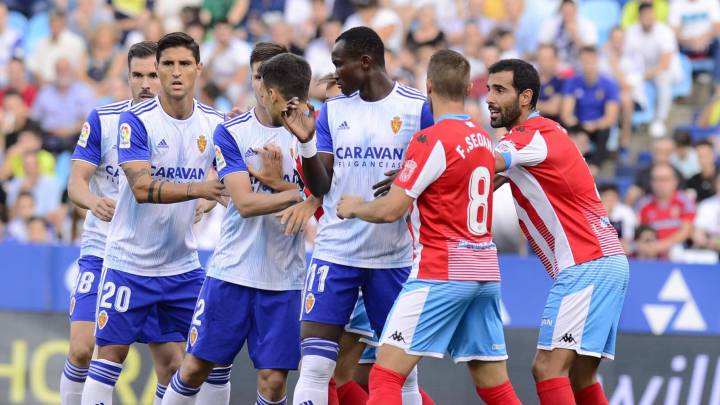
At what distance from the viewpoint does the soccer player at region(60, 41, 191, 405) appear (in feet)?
30.7

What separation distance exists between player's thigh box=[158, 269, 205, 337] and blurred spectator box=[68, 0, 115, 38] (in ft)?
35.5

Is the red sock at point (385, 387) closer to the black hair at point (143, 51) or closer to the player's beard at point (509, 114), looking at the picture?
the player's beard at point (509, 114)

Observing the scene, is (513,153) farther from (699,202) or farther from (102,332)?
(699,202)

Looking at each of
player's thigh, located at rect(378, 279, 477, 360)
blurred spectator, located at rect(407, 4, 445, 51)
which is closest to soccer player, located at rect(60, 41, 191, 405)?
player's thigh, located at rect(378, 279, 477, 360)

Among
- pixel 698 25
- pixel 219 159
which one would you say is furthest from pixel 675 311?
pixel 698 25

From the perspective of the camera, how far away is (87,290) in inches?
371

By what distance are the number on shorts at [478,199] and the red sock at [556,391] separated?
123 cm

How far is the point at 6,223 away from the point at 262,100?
7971 mm

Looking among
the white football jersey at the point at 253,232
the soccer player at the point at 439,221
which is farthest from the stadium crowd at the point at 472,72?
the soccer player at the point at 439,221

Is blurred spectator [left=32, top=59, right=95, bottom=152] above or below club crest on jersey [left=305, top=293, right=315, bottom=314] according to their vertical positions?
above

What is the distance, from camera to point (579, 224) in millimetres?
8555

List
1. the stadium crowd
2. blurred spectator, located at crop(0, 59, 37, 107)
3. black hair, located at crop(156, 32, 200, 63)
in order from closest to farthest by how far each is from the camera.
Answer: black hair, located at crop(156, 32, 200, 63) < the stadium crowd < blurred spectator, located at crop(0, 59, 37, 107)

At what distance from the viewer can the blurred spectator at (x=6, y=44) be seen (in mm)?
18938

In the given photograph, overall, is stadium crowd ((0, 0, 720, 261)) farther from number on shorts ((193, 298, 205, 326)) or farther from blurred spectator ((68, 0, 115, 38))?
number on shorts ((193, 298, 205, 326))
